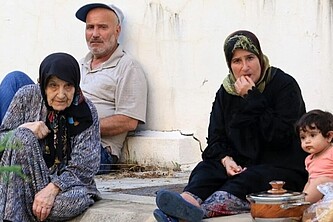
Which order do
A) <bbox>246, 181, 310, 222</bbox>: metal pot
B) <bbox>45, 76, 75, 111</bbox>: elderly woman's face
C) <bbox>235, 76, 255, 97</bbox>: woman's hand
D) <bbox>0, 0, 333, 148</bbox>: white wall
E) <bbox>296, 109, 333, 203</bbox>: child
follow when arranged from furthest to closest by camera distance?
<bbox>0, 0, 333, 148</bbox>: white wall
<bbox>45, 76, 75, 111</bbox>: elderly woman's face
<bbox>235, 76, 255, 97</bbox>: woman's hand
<bbox>296, 109, 333, 203</bbox>: child
<bbox>246, 181, 310, 222</bbox>: metal pot

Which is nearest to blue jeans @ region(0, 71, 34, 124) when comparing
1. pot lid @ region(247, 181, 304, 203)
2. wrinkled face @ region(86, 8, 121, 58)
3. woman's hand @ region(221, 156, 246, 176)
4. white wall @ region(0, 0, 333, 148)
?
wrinkled face @ region(86, 8, 121, 58)

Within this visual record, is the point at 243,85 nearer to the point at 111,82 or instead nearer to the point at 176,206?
the point at 176,206

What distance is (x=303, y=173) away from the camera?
4.75 meters

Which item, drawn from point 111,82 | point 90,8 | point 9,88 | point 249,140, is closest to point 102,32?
point 90,8

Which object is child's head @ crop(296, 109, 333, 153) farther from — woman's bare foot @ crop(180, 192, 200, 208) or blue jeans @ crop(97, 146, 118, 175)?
blue jeans @ crop(97, 146, 118, 175)

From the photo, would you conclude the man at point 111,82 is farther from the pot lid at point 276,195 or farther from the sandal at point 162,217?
the pot lid at point 276,195

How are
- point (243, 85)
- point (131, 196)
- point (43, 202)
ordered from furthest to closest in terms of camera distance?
1. point (131, 196)
2. point (43, 202)
3. point (243, 85)

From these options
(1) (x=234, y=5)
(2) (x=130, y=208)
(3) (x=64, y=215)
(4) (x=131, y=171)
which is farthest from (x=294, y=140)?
(4) (x=131, y=171)

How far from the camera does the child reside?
4.44 metres

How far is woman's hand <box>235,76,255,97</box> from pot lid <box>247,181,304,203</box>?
606mm

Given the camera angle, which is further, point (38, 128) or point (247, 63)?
point (38, 128)

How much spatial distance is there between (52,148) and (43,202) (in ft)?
1.19

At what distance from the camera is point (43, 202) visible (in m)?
4.84

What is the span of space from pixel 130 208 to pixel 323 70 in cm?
171
